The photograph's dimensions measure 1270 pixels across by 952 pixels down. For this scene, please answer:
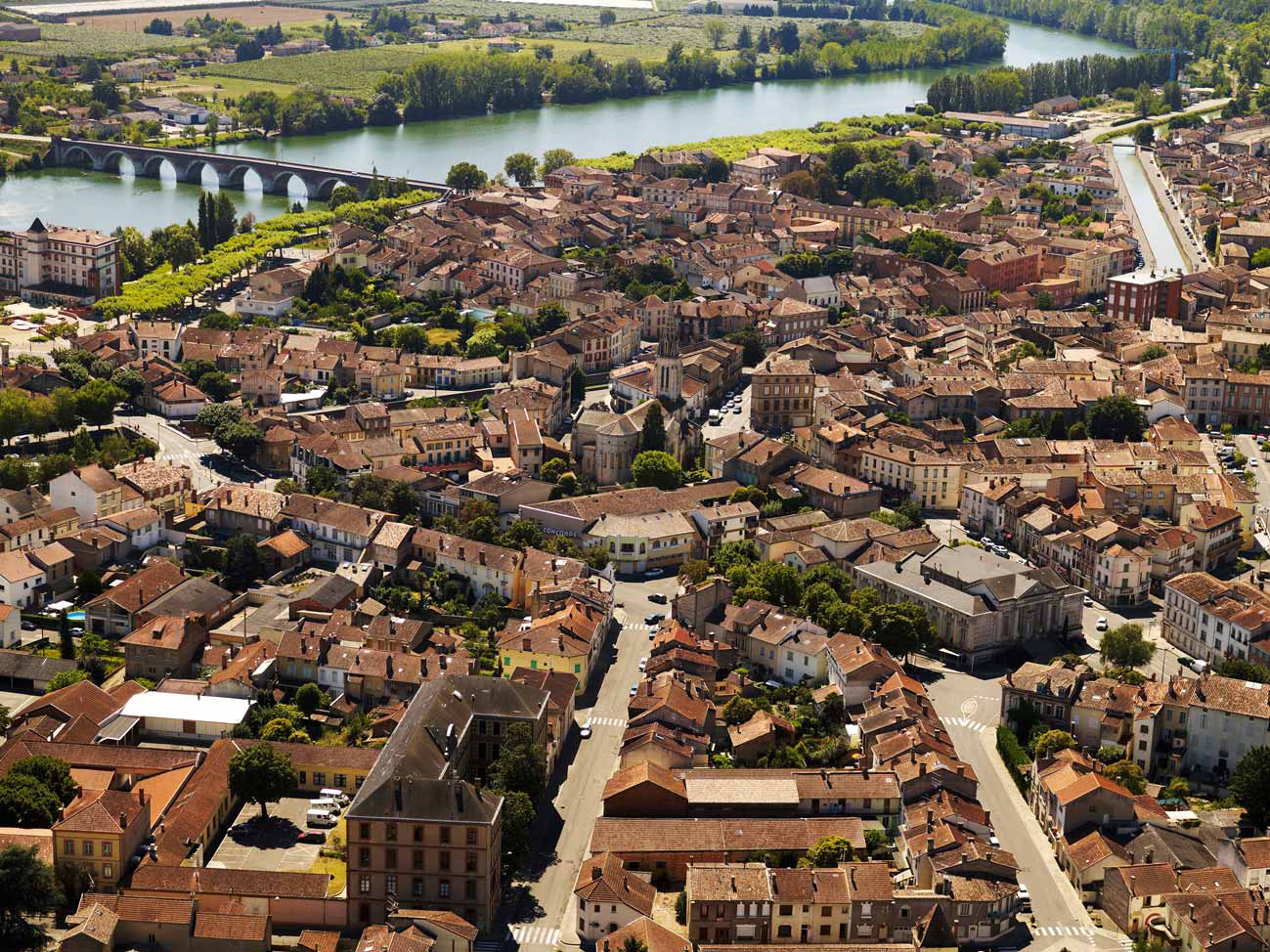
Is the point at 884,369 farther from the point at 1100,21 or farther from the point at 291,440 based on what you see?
the point at 1100,21

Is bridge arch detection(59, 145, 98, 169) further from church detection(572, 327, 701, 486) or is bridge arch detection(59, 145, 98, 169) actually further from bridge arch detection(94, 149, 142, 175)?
church detection(572, 327, 701, 486)

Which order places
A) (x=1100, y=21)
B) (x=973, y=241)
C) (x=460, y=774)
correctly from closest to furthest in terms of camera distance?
1. (x=460, y=774)
2. (x=973, y=241)
3. (x=1100, y=21)

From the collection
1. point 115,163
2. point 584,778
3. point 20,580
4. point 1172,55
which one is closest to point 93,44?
point 115,163

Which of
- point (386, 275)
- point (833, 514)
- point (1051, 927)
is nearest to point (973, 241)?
point (386, 275)

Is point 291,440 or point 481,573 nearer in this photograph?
point 481,573

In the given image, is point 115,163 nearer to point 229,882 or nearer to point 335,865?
point 335,865

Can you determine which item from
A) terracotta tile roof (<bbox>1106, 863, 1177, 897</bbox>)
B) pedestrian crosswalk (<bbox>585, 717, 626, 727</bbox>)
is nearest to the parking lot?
pedestrian crosswalk (<bbox>585, 717, 626, 727</bbox>)
